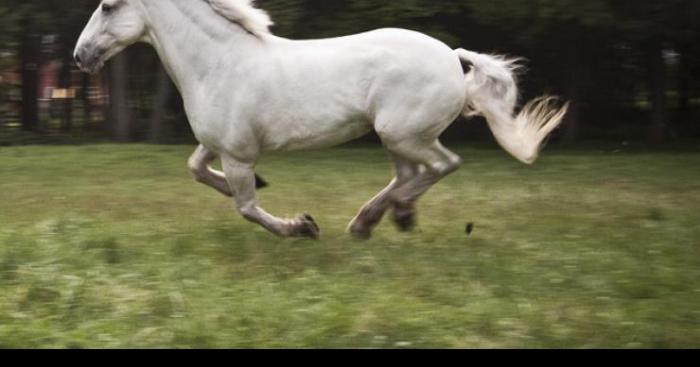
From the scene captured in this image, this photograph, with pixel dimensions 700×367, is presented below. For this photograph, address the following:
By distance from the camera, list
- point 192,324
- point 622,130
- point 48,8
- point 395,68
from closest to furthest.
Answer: point 192,324, point 395,68, point 48,8, point 622,130

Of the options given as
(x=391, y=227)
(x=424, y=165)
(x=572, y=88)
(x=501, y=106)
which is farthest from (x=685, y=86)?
(x=424, y=165)

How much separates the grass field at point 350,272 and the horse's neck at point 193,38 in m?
1.18

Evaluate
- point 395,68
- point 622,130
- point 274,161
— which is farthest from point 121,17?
point 622,130

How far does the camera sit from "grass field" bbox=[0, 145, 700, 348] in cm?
477

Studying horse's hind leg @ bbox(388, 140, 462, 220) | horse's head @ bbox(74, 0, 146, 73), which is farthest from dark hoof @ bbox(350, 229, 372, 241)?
horse's head @ bbox(74, 0, 146, 73)

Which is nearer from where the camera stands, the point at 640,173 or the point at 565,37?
the point at 640,173

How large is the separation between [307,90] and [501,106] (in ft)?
4.44

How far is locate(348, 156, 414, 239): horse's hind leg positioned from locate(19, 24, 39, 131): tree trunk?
13810 millimetres

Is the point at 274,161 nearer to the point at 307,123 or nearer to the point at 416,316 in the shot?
the point at 307,123

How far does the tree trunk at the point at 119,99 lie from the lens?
18.5m

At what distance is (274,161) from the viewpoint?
14.3m

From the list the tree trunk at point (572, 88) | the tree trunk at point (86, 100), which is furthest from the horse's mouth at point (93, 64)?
the tree trunk at point (86, 100)

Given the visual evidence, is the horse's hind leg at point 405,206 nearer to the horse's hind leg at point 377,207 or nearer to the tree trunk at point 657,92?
the horse's hind leg at point 377,207
